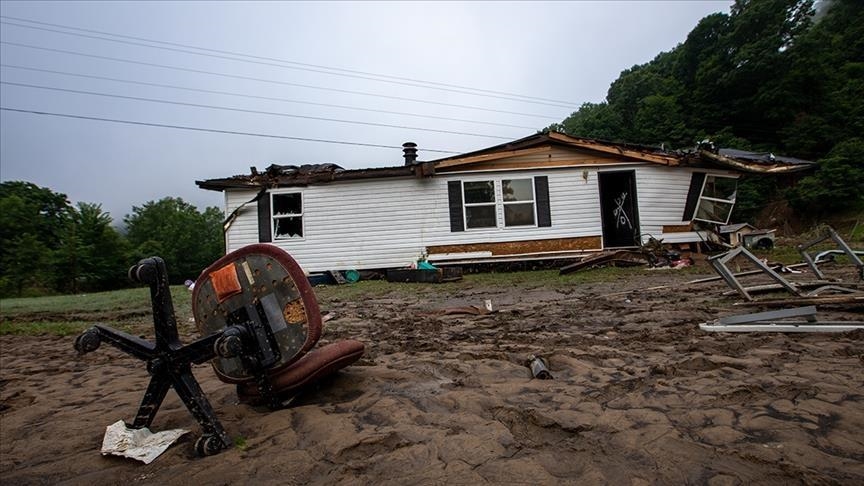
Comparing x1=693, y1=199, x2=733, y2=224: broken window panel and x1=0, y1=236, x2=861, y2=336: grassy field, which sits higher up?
x1=693, y1=199, x2=733, y2=224: broken window panel

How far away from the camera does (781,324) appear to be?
125 inches

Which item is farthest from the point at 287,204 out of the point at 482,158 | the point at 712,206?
the point at 712,206

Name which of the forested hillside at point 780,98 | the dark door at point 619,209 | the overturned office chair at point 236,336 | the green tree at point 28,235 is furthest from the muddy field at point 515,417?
the green tree at point 28,235

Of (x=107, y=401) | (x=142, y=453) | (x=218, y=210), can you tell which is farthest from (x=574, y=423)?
(x=218, y=210)

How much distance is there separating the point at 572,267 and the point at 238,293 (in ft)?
30.8

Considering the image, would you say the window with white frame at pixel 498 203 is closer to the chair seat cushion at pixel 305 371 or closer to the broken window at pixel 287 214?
the broken window at pixel 287 214

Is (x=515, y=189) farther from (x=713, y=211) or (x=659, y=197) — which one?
(x=713, y=211)

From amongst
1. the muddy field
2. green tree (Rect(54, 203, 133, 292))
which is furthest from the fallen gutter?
green tree (Rect(54, 203, 133, 292))

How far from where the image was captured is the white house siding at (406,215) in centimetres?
1205

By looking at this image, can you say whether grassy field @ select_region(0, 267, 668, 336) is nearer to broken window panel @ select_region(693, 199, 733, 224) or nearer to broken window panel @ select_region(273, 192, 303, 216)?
broken window panel @ select_region(273, 192, 303, 216)

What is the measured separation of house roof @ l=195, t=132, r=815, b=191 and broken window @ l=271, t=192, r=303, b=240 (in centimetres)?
42

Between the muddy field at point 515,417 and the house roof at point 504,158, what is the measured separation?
8.81m

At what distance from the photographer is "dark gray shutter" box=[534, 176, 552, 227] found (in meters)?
12.0

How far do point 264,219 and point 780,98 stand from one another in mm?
31914
